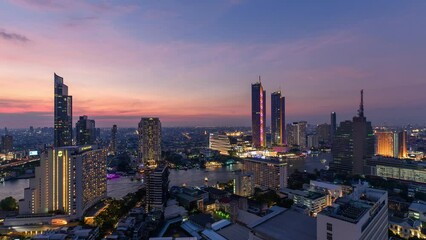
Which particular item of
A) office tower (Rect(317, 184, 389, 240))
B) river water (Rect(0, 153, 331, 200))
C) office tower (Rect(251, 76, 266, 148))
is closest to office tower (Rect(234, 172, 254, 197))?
river water (Rect(0, 153, 331, 200))

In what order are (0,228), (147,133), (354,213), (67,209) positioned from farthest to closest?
(147,133)
(67,209)
(0,228)
(354,213)

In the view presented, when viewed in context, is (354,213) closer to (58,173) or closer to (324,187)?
(324,187)

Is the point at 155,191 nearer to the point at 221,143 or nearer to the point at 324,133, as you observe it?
the point at 221,143

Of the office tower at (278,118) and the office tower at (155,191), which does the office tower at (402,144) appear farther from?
the office tower at (155,191)

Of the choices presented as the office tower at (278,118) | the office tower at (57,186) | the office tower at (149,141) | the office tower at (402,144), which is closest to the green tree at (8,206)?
the office tower at (57,186)

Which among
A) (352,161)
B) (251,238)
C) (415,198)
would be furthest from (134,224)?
(352,161)

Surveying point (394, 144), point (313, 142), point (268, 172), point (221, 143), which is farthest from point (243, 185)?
point (313, 142)
